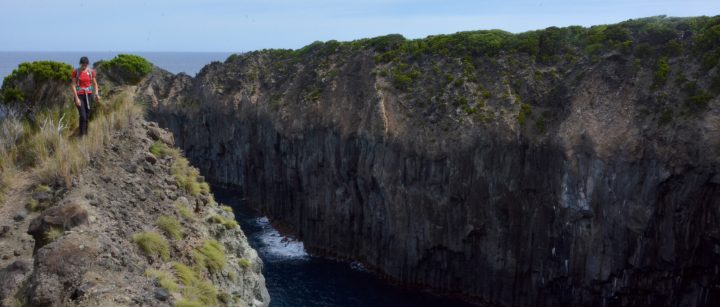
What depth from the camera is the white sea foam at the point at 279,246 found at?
64.8 metres

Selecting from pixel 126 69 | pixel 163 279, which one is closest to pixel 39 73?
pixel 126 69

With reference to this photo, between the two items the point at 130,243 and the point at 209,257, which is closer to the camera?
the point at 130,243

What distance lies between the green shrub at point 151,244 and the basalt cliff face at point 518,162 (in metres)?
40.4

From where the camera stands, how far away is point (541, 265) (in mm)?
51344

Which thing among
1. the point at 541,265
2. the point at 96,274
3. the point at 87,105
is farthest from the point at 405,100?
the point at 96,274

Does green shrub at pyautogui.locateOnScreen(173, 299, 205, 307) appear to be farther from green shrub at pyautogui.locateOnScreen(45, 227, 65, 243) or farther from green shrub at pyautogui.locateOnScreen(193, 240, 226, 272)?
green shrub at pyautogui.locateOnScreen(45, 227, 65, 243)

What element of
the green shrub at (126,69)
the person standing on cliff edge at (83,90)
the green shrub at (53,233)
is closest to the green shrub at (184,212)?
the green shrub at (53,233)

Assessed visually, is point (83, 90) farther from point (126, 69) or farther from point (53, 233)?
point (126, 69)

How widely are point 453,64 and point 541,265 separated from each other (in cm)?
2698

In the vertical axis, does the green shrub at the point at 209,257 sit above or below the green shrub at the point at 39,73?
below

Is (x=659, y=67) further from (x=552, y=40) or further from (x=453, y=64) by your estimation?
(x=453, y=64)

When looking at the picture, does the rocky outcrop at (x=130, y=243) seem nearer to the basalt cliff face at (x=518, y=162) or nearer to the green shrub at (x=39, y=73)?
the green shrub at (x=39, y=73)

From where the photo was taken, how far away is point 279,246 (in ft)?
224

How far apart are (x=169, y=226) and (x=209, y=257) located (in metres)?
1.75
